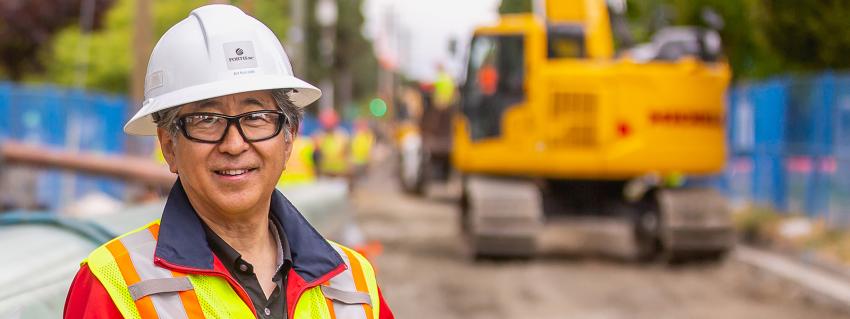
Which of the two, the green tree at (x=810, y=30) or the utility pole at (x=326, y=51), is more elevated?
the green tree at (x=810, y=30)

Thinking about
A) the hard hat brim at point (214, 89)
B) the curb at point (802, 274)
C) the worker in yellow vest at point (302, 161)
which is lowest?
the curb at point (802, 274)

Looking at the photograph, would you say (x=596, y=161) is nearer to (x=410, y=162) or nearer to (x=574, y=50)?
(x=574, y=50)

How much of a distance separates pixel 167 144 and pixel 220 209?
0.64 feet

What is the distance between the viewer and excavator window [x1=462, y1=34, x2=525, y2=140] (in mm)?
15727

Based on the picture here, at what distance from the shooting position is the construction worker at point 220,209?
2709 millimetres

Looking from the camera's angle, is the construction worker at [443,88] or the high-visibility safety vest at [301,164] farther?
the construction worker at [443,88]

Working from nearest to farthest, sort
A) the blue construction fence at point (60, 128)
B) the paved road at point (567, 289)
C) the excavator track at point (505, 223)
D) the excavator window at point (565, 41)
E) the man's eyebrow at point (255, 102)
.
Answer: the man's eyebrow at point (255, 102)
the paved road at point (567, 289)
the excavator track at point (505, 223)
the excavator window at point (565, 41)
the blue construction fence at point (60, 128)

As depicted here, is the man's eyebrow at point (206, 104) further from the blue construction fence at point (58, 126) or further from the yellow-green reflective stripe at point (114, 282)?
the blue construction fence at point (58, 126)

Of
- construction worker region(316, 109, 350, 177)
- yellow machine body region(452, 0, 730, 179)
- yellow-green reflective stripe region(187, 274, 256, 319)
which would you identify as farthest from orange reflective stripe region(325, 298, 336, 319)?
construction worker region(316, 109, 350, 177)

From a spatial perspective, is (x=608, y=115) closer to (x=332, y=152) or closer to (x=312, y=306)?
(x=332, y=152)

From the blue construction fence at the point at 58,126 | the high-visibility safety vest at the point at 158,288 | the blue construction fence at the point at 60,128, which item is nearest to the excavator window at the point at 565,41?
the blue construction fence at the point at 60,128

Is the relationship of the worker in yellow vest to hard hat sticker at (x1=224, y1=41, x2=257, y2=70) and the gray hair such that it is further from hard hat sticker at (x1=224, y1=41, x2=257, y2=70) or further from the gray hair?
hard hat sticker at (x1=224, y1=41, x2=257, y2=70)

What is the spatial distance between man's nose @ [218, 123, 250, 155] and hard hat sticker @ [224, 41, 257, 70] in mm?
130

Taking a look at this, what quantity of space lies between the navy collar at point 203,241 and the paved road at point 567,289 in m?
7.98
